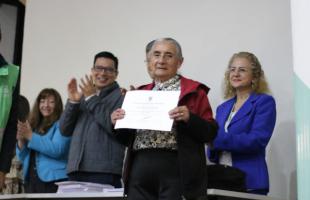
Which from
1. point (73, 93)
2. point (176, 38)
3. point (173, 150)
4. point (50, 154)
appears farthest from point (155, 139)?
point (176, 38)

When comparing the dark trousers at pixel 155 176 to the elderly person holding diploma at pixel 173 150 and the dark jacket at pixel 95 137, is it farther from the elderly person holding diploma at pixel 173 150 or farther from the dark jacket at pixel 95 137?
the dark jacket at pixel 95 137

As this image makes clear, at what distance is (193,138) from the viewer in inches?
95.4

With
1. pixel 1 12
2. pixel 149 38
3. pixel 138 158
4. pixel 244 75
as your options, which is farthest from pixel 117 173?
pixel 1 12

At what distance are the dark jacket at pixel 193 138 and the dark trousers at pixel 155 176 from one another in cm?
5

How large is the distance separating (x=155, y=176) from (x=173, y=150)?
135 millimetres

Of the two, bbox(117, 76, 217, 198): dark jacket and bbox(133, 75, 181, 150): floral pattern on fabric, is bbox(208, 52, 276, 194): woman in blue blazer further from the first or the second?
bbox(133, 75, 181, 150): floral pattern on fabric

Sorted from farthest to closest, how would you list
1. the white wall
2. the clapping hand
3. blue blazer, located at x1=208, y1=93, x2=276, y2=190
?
the white wall
the clapping hand
blue blazer, located at x1=208, y1=93, x2=276, y2=190

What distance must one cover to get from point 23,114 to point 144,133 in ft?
7.32

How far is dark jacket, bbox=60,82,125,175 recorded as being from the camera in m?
3.10

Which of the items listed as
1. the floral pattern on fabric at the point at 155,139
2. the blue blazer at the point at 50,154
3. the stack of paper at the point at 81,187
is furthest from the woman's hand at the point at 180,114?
the blue blazer at the point at 50,154

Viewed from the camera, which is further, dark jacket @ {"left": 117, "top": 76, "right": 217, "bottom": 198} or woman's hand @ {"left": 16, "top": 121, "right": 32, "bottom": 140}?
woman's hand @ {"left": 16, "top": 121, "right": 32, "bottom": 140}

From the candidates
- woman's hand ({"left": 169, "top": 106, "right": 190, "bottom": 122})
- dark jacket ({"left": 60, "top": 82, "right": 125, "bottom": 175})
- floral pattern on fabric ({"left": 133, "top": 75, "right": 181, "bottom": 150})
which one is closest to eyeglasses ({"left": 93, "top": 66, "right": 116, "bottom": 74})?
dark jacket ({"left": 60, "top": 82, "right": 125, "bottom": 175})

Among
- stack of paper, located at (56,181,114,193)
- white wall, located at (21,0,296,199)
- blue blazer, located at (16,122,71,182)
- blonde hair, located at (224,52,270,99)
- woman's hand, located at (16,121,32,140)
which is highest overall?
white wall, located at (21,0,296,199)

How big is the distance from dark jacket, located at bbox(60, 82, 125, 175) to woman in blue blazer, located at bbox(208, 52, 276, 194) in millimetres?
566
